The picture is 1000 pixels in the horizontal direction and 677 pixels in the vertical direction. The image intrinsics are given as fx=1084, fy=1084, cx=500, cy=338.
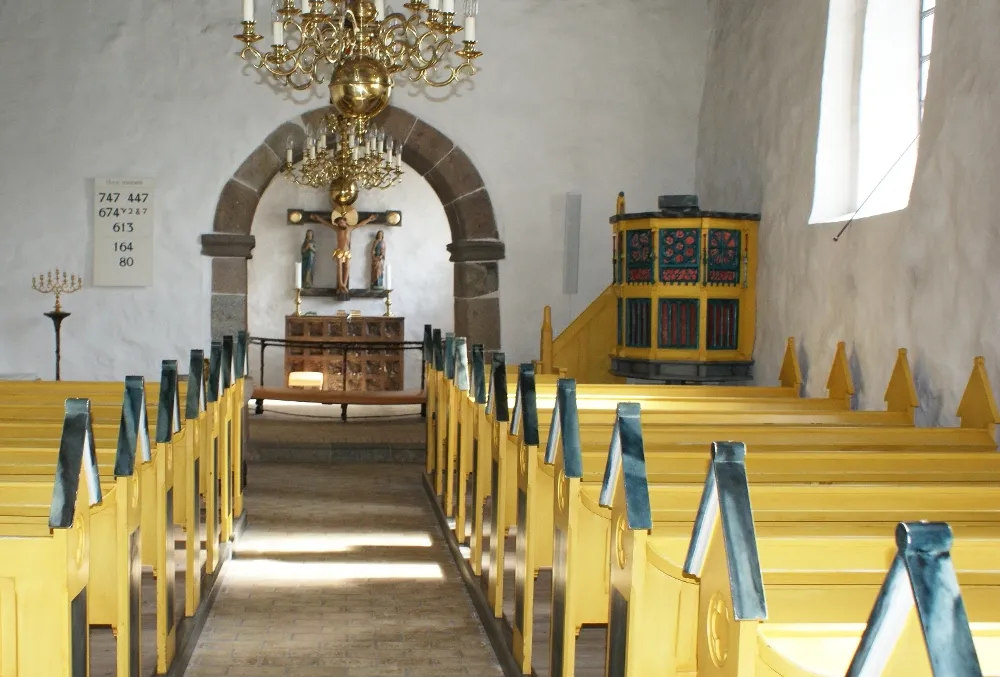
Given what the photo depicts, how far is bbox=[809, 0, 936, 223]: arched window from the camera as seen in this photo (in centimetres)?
580

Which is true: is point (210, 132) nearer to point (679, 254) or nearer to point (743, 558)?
point (679, 254)

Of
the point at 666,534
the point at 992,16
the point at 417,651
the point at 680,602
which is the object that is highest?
the point at 992,16

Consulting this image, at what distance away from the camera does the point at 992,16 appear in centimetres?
450

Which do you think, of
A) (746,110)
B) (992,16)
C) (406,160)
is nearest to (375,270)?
(406,160)

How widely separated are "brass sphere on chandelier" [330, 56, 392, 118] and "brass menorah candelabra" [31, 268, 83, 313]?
4.35 meters

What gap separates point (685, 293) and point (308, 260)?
799 centimetres

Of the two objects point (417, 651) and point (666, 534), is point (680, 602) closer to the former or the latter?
point (666, 534)

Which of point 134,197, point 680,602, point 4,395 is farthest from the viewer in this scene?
point 134,197

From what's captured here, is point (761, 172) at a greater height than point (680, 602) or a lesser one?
greater

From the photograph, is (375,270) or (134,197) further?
(375,270)

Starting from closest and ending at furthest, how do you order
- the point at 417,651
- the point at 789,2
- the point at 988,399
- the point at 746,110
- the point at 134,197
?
the point at 417,651, the point at 988,399, the point at 789,2, the point at 746,110, the point at 134,197

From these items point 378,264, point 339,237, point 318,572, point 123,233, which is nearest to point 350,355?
point 378,264

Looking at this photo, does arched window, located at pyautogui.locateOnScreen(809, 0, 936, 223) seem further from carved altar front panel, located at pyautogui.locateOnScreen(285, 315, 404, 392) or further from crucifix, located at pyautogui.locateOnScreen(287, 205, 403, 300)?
crucifix, located at pyautogui.locateOnScreen(287, 205, 403, 300)

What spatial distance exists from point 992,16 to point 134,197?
6.63m
